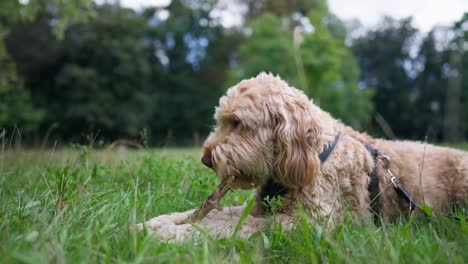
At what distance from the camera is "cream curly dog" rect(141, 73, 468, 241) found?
3.25 m

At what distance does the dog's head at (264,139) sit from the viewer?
321 cm

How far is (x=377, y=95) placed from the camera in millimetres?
43219

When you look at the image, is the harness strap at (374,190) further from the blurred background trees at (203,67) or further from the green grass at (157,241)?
the blurred background trees at (203,67)

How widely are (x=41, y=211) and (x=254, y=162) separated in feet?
5.36

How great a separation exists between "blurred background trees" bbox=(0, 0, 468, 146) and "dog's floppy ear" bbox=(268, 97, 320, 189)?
75.0ft

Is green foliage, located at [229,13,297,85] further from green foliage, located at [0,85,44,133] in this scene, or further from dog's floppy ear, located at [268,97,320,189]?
dog's floppy ear, located at [268,97,320,189]

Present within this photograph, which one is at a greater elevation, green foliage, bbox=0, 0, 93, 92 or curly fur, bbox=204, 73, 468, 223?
green foliage, bbox=0, 0, 93, 92

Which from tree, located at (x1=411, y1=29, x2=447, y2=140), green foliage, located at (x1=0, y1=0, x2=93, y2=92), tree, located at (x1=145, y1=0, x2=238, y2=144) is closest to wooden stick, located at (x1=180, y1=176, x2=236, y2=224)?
green foliage, located at (x1=0, y1=0, x2=93, y2=92)

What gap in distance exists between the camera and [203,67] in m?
45.3

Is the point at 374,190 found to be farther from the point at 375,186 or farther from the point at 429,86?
the point at 429,86

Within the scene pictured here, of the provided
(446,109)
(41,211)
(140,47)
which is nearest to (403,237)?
(41,211)

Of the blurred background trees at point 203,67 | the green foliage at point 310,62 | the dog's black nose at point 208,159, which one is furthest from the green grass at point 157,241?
the green foliage at point 310,62

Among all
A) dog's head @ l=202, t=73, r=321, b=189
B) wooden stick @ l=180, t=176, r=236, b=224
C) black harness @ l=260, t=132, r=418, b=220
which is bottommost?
wooden stick @ l=180, t=176, r=236, b=224

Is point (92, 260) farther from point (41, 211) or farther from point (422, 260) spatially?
point (422, 260)
